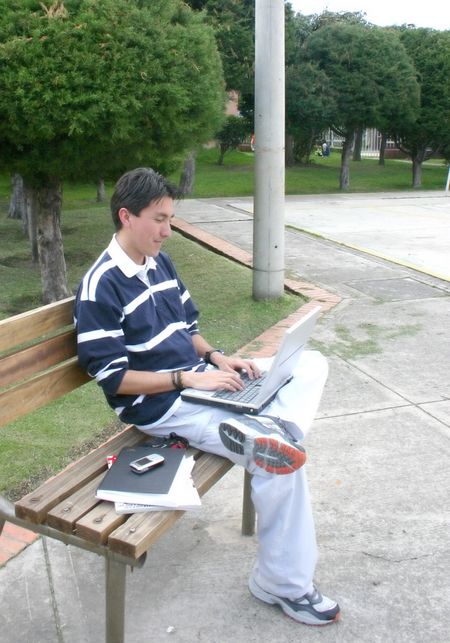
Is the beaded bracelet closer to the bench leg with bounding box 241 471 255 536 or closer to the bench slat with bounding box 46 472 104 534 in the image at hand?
the bench slat with bounding box 46 472 104 534

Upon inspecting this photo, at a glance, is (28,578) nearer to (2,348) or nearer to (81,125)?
(2,348)

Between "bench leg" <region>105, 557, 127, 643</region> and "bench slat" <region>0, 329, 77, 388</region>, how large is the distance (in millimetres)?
722

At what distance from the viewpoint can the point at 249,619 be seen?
249 cm

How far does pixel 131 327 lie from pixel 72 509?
666 millimetres

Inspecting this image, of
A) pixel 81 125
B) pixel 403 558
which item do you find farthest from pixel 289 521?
pixel 81 125

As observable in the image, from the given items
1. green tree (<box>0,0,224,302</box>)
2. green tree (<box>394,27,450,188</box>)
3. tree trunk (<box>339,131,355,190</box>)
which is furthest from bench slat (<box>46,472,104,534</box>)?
green tree (<box>394,27,450,188</box>)

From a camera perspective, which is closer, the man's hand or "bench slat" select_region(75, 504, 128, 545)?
"bench slat" select_region(75, 504, 128, 545)

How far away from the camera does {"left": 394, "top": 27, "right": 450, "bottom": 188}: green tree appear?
19391mm

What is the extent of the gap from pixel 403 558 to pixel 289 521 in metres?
0.70

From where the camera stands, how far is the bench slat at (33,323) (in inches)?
95.2

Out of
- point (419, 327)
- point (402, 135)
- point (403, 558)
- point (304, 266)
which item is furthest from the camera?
point (402, 135)

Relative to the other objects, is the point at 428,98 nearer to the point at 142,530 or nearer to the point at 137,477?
the point at 137,477

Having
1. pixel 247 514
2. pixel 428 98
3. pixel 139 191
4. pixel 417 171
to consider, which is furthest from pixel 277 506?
pixel 417 171

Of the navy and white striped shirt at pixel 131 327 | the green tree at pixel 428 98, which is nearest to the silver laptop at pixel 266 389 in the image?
the navy and white striped shirt at pixel 131 327
